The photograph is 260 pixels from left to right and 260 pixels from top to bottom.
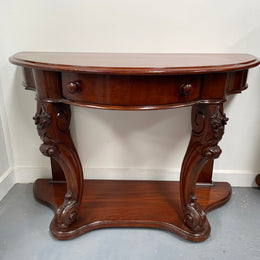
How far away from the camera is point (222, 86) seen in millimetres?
844

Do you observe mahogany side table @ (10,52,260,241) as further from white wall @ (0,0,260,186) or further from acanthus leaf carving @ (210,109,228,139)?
white wall @ (0,0,260,186)

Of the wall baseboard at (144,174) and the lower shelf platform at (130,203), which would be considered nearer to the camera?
the lower shelf platform at (130,203)

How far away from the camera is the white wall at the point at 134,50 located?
3.84ft

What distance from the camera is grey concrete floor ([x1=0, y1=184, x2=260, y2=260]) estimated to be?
1.01 m

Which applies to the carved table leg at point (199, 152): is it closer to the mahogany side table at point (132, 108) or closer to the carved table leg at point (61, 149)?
the mahogany side table at point (132, 108)

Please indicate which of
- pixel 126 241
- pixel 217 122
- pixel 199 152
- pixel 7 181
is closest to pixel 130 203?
pixel 126 241

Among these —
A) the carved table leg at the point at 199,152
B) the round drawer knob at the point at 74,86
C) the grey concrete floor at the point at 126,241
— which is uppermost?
the round drawer knob at the point at 74,86

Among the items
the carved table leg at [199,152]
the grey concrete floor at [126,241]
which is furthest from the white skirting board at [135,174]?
the carved table leg at [199,152]

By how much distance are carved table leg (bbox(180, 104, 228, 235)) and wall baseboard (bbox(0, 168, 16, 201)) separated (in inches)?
41.0

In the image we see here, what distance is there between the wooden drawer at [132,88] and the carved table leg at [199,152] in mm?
156

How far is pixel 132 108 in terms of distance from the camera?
31.2 inches

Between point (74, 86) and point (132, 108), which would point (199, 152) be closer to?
point (132, 108)

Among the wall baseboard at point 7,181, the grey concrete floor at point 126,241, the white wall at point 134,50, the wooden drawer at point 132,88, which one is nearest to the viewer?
the wooden drawer at point 132,88

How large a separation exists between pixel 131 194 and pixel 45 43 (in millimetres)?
953
